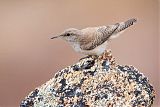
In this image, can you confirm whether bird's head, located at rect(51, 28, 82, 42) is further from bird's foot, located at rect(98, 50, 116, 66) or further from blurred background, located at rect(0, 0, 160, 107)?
blurred background, located at rect(0, 0, 160, 107)

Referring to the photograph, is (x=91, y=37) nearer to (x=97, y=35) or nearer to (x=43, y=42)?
(x=97, y=35)

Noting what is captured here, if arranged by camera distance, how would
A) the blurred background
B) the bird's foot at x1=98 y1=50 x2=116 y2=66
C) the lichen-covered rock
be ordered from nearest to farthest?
the lichen-covered rock
the bird's foot at x1=98 y1=50 x2=116 y2=66
the blurred background

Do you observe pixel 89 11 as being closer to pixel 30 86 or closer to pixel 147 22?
pixel 147 22

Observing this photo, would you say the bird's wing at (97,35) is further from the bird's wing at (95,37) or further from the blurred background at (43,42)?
the blurred background at (43,42)

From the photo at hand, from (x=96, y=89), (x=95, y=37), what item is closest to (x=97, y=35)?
(x=95, y=37)

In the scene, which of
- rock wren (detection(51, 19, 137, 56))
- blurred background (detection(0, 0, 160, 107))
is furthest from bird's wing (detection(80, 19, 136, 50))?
blurred background (detection(0, 0, 160, 107))

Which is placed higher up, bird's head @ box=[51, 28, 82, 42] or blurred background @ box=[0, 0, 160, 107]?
blurred background @ box=[0, 0, 160, 107]
